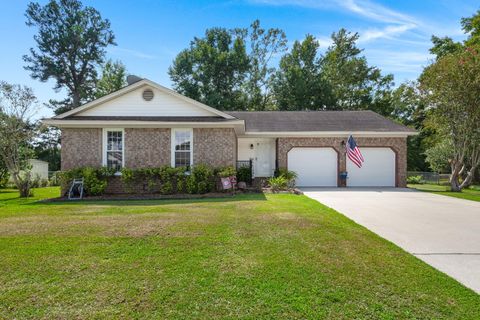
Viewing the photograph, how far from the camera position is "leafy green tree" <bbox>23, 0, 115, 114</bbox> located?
3309 cm

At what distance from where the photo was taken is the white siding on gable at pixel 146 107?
1338 centimetres

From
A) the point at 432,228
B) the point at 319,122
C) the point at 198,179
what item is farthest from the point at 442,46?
the point at 432,228

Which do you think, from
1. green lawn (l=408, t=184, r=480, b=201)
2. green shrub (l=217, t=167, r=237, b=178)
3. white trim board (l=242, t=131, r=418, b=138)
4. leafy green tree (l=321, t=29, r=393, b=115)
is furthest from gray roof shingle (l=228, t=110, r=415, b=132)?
leafy green tree (l=321, t=29, r=393, b=115)

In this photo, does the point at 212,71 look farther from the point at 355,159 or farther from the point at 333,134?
the point at 355,159

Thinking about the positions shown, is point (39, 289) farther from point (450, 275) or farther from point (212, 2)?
point (212, 2)

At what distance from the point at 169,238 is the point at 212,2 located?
13462mm

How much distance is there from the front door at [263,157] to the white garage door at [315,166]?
4.49ft

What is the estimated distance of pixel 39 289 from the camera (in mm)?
3461

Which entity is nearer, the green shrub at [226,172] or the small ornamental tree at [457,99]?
the green shrub at [226,172]

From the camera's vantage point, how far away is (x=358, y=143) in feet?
54.9

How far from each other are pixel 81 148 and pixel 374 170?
1526 centimetres

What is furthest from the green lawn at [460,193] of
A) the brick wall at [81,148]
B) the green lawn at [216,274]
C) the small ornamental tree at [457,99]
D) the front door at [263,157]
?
the brick wall at [81,148]

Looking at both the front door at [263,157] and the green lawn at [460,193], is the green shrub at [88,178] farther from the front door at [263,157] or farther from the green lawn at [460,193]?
the green lawn at [460,193]

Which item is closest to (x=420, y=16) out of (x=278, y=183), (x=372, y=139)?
(x=372, y=139)
